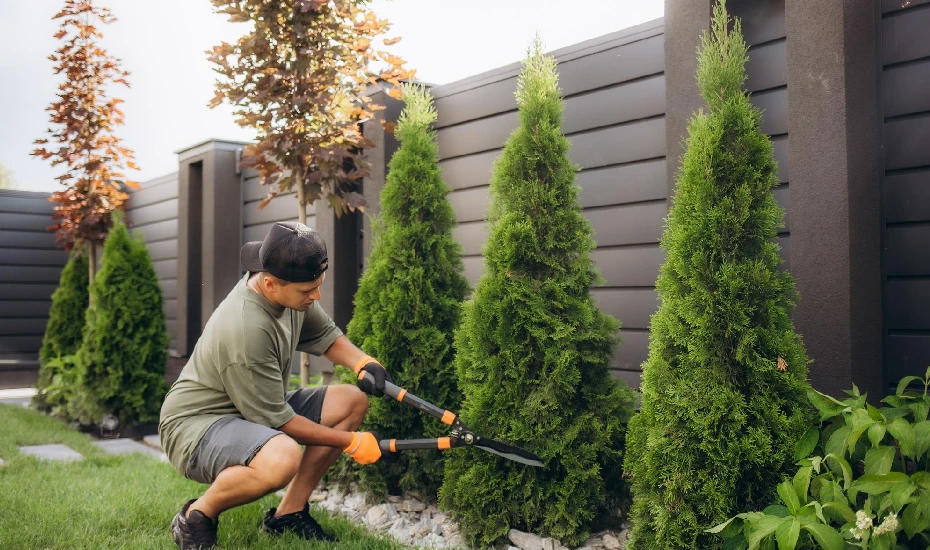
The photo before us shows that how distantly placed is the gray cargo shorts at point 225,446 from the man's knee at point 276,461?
1.5 inches

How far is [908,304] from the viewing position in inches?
133

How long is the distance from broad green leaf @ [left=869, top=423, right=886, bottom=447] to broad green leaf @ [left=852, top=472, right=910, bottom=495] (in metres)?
0.13

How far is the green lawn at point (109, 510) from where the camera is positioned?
11.7 feet

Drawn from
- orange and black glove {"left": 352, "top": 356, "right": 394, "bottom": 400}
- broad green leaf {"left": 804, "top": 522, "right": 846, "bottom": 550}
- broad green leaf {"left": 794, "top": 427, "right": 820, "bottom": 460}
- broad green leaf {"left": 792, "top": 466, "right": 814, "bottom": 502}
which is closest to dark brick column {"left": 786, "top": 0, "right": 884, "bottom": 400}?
broad green leaf {"left": 794, "top": 427, "right": 820, "bottom": 460}

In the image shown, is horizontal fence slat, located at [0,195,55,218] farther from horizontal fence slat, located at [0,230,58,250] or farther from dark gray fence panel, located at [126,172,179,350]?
dark gray fence panel, located at [126,172,179,350]

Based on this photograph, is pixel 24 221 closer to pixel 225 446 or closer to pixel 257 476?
pixel 225 446

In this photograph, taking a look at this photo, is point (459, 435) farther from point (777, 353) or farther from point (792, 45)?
point (792, 45)

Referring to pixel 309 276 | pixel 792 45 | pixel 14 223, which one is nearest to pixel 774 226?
pixel 792 45

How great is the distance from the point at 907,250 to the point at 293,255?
274cm

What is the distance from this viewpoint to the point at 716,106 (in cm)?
313

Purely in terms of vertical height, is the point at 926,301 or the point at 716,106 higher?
the point at 716,106

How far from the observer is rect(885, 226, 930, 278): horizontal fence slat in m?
3.34

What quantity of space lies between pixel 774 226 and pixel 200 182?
7512mm

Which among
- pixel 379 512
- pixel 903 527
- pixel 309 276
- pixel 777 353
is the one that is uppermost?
pixel 309 276
